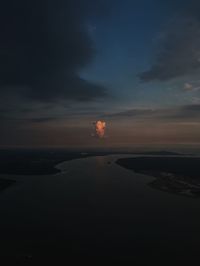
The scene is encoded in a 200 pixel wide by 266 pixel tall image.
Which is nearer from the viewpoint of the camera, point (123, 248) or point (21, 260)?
point (21, 260)

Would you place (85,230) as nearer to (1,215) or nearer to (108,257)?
(108,257)

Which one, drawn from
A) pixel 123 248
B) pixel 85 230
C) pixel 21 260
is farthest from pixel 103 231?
pixel 21 260

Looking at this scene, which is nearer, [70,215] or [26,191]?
[70,215]

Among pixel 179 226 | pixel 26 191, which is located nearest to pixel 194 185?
pixel 179 226

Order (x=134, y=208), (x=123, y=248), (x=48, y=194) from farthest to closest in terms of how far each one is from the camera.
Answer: (x=48, y=194)
(x=134, y=208)
(x=123, y=248)

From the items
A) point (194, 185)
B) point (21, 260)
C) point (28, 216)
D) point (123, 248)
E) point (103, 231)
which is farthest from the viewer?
point (194, 185)

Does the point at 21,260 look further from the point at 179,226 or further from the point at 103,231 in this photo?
the point at 179,226
